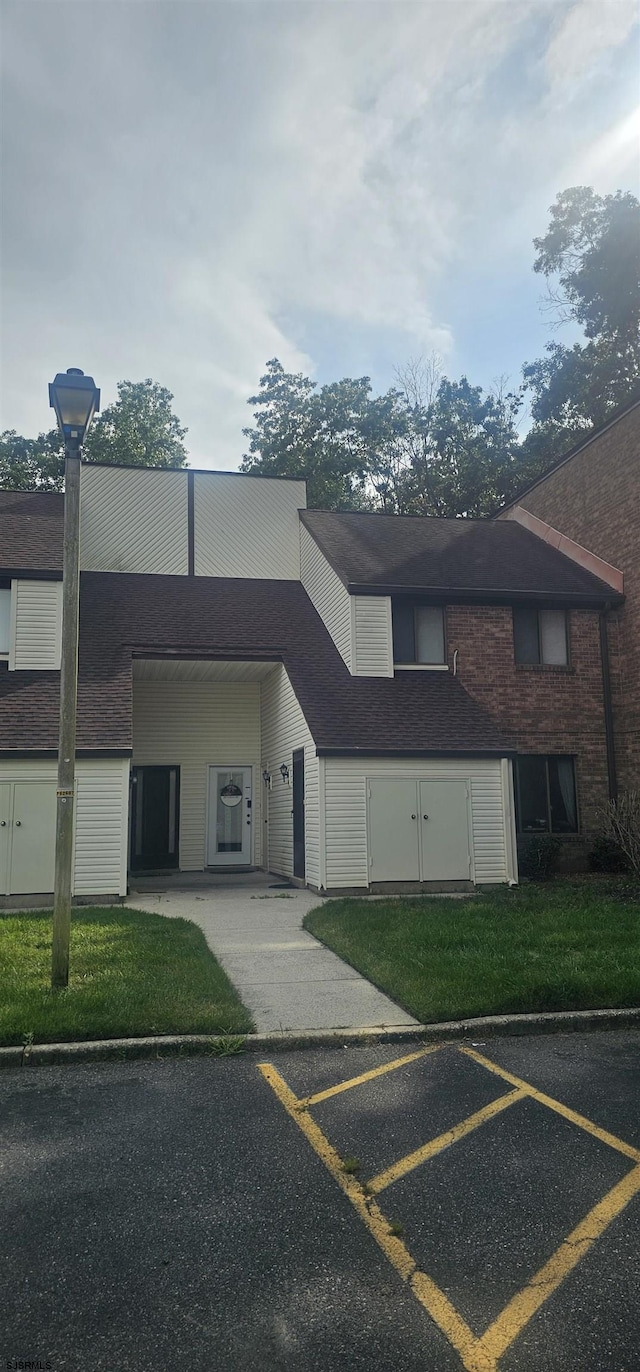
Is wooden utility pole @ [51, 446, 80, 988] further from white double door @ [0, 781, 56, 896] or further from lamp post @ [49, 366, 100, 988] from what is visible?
white double door @ [0, 781, 56, 896]

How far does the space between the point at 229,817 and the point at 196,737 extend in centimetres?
204

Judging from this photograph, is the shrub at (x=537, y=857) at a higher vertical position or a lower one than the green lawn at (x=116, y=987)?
higher

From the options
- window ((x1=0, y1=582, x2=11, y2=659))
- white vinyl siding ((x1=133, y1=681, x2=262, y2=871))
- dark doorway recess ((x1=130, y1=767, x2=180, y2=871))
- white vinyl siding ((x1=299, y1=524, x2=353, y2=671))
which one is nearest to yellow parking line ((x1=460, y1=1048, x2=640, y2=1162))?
white vinyl siding ((x1=299, y1=524, x2=353, y2=671))

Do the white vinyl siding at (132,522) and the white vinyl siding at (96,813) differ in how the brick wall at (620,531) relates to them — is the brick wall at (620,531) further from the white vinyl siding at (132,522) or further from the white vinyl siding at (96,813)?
the white vinyl siding at (96,813)

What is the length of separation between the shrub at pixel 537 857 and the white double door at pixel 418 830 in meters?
2.14

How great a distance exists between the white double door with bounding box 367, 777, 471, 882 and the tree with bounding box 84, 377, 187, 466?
83.4 ft

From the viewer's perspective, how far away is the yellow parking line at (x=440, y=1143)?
13.9ft

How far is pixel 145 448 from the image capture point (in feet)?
127

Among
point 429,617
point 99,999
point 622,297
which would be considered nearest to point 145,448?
point 622,297

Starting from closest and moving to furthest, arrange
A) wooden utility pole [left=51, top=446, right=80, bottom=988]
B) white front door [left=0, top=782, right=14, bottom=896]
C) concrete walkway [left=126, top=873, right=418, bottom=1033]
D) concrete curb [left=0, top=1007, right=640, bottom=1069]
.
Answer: concrete curb [left=0, top=1007, right=640, bottom=1069] → concrete walkway [left=126, top=873, right=418, bottom=1033] → wooden utility pole [left=51, top=446, right=80, bottom=988] → white front door [left=0, top=782, right=14, bottom=896]

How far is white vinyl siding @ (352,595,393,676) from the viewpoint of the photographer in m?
17.5

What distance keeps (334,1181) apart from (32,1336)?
163 cm

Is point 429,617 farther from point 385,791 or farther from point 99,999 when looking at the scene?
point 99,999

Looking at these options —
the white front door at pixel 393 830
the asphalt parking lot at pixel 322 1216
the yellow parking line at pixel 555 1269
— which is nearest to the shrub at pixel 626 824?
the white front door at pixel 393 830
